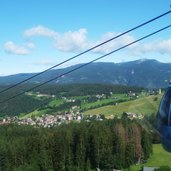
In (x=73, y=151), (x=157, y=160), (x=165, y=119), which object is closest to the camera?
(x=165, y=119)

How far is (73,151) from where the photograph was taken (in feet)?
338

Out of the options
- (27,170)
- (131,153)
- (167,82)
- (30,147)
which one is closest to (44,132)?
(30,147)

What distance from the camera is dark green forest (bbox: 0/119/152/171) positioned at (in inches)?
3910

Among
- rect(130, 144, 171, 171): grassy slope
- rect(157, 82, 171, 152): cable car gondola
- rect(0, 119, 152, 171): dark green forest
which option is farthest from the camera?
rect(130, 144, 171, 171): grassy slope

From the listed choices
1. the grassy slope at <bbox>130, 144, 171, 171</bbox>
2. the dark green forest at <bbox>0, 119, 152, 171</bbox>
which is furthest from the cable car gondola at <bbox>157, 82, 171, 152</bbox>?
the grassy slope at <bbox>130, 144, 171, 171</bbox>

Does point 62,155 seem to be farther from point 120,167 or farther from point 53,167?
point 120,167

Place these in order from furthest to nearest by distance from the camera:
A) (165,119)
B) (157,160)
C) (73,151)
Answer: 1. (157,160)
2. (73,151)
3. (165,119)

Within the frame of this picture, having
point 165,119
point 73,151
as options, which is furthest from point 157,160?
point 165,119

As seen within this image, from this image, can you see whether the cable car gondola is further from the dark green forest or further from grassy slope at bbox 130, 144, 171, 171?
grassy slope at bbox 130, 144, 171, 171

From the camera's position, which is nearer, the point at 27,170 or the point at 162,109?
the point at 162,109

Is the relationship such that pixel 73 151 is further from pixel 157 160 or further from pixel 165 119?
pixel 165 119

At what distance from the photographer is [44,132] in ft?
361

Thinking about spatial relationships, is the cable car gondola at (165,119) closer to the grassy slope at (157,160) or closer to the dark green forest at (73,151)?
the dark green forest at (73,151)

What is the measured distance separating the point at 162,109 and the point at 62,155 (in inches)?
3553
